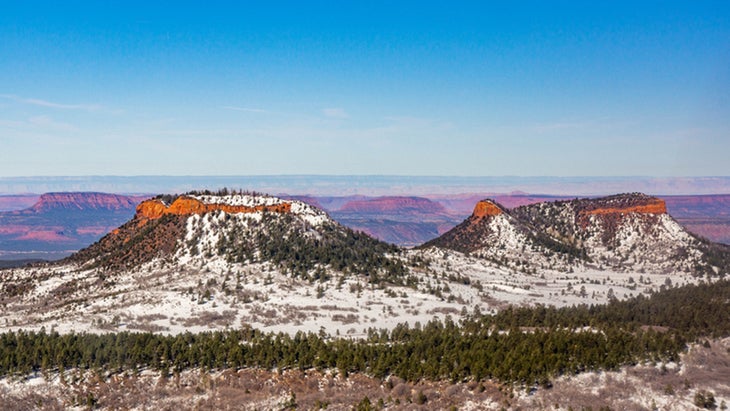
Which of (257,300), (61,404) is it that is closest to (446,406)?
(61,404)

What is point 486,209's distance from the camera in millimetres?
119125

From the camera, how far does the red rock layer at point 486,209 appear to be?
385 feet

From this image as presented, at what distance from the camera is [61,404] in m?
37.9

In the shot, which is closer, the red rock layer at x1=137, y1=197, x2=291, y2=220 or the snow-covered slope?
the snow-covered slope

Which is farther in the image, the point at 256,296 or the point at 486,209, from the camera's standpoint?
the point at 486,209

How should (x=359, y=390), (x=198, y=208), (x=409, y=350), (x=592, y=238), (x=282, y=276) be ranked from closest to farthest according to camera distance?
(x=359, y=390) → (x=409, y=350) → (x=282, y=276) → (x=198, y=208) → (x=592, y=238)

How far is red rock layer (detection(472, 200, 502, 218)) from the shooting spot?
11746 centimetres

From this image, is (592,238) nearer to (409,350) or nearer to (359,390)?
(409,350)

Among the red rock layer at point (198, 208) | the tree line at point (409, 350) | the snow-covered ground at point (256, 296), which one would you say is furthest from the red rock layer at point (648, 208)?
the tree line at point (409, 350)

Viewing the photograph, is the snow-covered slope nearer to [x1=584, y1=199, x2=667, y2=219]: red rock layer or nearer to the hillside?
the hillside

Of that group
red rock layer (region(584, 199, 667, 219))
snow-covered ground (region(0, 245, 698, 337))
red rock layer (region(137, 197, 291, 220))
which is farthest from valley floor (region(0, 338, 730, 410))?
red rock layer (region(584, 199, 667, 219))

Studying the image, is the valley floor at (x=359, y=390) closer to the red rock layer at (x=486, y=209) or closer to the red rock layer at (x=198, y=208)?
the red rock layer at (x=198, y=208)

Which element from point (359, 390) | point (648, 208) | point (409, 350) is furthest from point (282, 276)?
point (648, 208)

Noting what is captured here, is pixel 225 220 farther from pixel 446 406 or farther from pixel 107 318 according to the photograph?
pixel 446 406
